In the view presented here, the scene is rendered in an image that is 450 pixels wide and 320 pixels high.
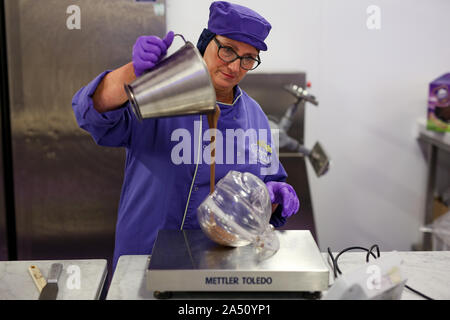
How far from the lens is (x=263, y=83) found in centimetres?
265

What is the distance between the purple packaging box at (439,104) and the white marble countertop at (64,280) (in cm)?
212

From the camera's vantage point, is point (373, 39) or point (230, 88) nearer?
point (230, 88)

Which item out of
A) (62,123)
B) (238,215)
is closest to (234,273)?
(238,215)

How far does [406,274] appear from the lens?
1.29 metres

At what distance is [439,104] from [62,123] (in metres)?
2.11

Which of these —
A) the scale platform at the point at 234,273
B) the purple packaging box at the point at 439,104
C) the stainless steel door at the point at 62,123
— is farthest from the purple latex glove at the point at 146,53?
the purple packaging box at the point at 439,104

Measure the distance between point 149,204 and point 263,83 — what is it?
132 cm

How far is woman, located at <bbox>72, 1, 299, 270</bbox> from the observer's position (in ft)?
4.81

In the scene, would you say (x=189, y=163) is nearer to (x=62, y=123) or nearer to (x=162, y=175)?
(x=162, y=175)

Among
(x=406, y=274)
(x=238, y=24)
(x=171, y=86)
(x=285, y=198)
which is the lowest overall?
(x=406, y=274)

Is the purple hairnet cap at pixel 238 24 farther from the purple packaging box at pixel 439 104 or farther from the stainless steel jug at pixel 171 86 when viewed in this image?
the purple packaging box at pixel 439 104

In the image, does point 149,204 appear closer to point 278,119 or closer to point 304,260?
point 304,260

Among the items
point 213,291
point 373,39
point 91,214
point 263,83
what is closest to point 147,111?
point 213,291
